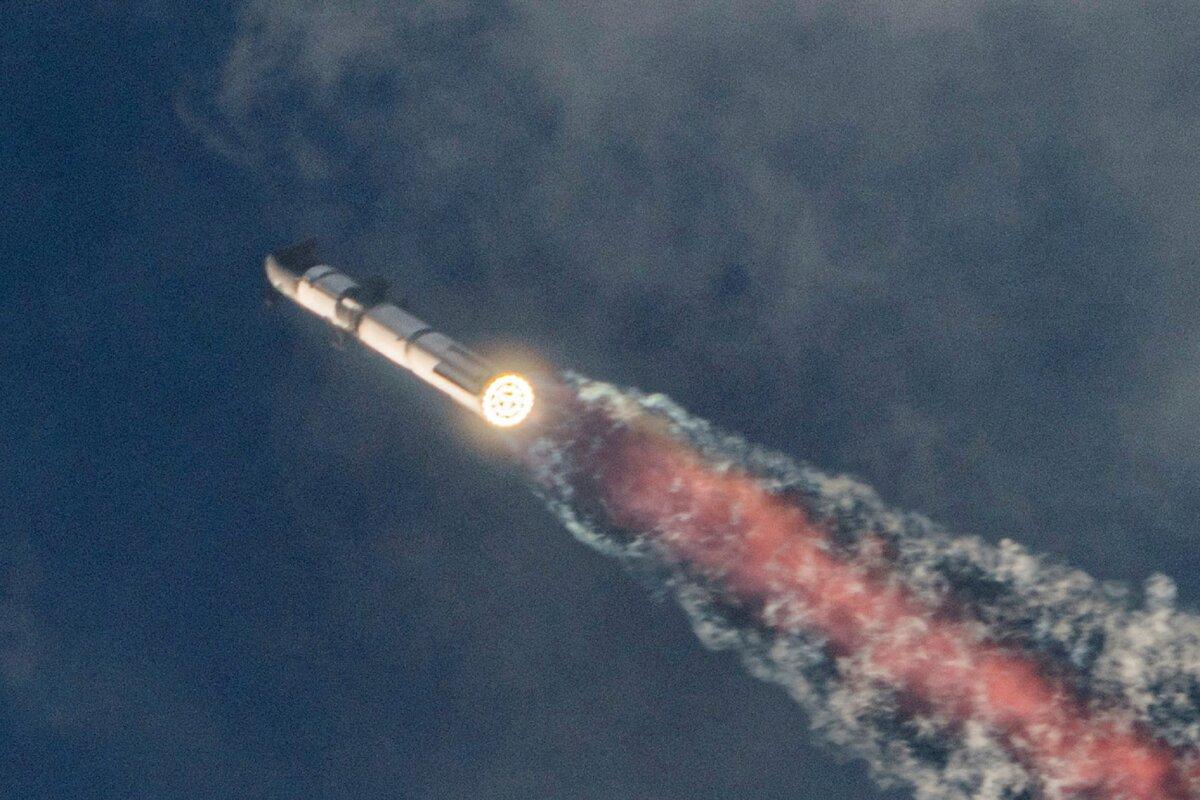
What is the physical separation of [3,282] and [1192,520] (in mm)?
119888

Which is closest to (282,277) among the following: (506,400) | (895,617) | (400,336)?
(400,336)

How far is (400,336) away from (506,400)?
41.7 ft

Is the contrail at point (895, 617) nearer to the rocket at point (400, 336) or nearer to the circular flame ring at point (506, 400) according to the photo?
the rocket at point (400, 336)

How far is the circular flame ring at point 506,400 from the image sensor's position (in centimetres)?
8344

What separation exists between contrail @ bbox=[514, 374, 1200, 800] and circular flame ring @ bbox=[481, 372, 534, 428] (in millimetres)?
12638

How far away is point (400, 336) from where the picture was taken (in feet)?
299

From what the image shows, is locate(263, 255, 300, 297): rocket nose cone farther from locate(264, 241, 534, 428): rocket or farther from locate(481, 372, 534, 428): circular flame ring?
locate(481, 372, 534, 428): circular flame ring

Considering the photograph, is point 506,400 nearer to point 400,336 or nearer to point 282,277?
point 400,336

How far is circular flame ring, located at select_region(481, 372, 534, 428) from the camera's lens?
83438 millimetres

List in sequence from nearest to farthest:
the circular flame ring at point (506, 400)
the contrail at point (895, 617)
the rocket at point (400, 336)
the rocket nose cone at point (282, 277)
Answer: the contrail at point (895, 617) < the circular flame ring at point (506, 400) < the rocket at point (400, 336) < the rocket nose cone at point (282, 277)

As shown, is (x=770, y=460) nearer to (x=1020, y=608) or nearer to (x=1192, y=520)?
(x=1020, y=608)

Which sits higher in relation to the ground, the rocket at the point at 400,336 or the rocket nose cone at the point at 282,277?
the rocket nose cone at the point at 282,277

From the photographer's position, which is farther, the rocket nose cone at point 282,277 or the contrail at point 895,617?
the rocket nose cone at point 282,277

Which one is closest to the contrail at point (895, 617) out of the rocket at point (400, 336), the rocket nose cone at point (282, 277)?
the rocket at point (400, 336)
